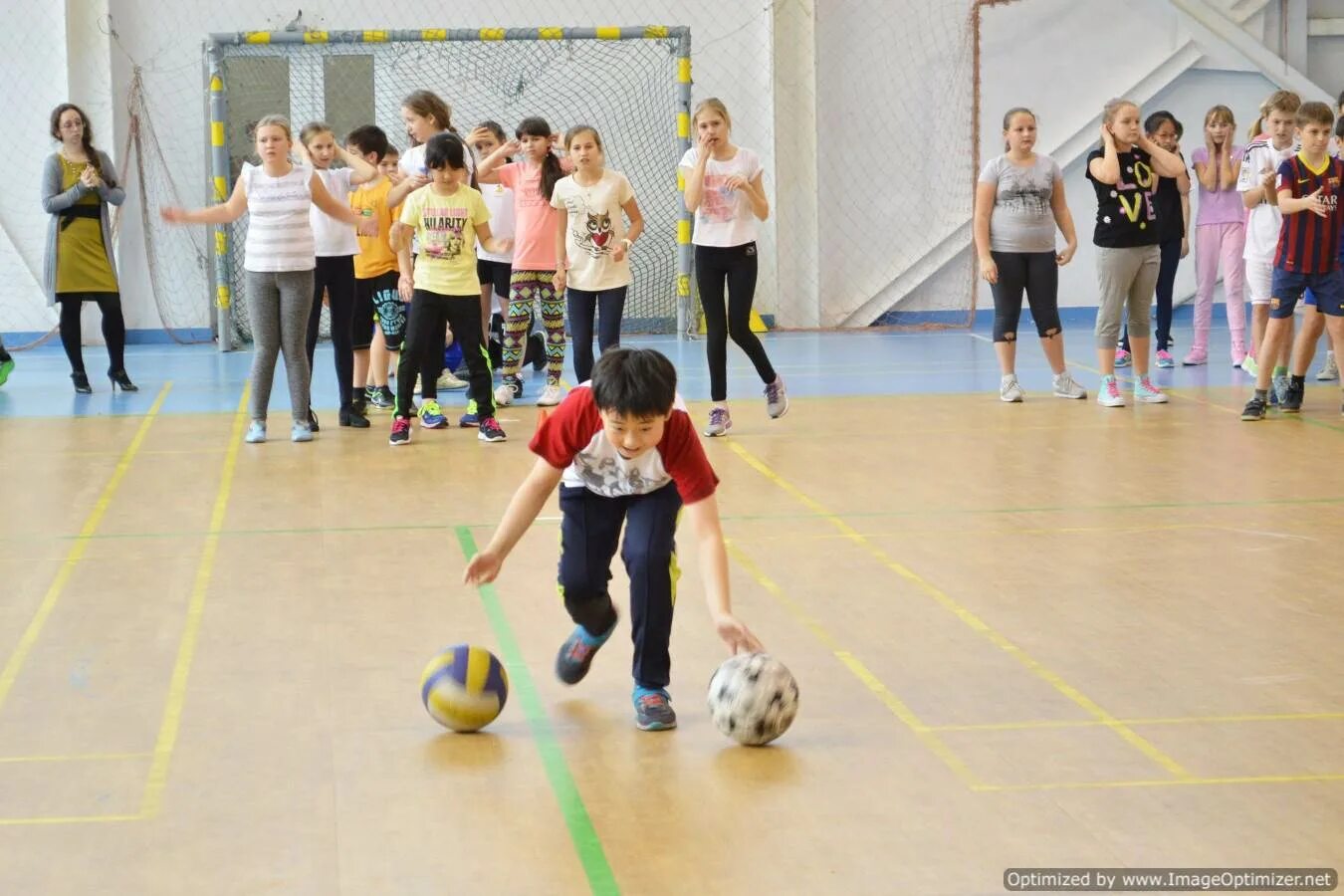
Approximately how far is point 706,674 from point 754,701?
28.5 inches

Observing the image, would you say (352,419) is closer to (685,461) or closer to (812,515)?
(812,515)

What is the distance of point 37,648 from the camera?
518cm

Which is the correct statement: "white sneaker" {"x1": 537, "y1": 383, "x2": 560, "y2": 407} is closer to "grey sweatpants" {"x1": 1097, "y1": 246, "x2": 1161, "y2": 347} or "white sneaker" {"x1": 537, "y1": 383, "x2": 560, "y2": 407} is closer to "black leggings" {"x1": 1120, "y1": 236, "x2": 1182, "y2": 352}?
"grey sweatpants" {"x1": 1097, "y1": 246, "x2": 1161, "y2": 347}

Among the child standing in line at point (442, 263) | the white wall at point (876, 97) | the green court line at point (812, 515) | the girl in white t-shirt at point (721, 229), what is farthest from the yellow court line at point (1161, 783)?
the white wall at point (876, 97)

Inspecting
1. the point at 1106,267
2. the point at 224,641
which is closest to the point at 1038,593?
the point at 224,641

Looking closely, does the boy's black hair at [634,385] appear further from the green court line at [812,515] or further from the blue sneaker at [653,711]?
the green court line at [812,515]

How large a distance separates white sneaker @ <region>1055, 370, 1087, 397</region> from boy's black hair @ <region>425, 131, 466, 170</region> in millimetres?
4062

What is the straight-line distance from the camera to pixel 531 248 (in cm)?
1022

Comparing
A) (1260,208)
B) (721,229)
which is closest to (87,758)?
(721,229)

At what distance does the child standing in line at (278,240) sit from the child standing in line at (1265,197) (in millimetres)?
5361

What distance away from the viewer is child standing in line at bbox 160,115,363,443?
28.7 feet

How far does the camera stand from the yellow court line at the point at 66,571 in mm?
4949

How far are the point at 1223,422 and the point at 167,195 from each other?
376 inches

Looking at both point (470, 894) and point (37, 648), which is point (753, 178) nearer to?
point (37, 648)
